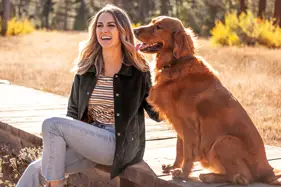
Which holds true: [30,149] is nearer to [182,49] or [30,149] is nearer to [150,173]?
[150,173]

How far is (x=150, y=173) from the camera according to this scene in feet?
12.3

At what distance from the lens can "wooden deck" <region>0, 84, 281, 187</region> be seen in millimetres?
4168

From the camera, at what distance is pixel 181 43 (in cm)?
353

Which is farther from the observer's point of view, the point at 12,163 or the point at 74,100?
the point at 12,163

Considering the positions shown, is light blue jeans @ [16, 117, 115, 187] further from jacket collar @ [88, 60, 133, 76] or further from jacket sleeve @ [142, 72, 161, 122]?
jacket collar @ [88, 60, 133, 76]

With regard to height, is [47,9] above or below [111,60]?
below

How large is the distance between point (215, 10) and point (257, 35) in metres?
24.1

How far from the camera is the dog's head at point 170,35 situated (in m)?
3.53

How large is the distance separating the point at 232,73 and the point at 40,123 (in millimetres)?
5680

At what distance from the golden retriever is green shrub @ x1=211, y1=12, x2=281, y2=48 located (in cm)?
1154

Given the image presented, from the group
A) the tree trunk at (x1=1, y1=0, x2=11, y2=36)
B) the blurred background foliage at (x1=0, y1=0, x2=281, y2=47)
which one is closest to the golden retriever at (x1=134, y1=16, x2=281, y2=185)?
the blurred background foliage at (x1=0, y1=0, x2=281, y2=47)

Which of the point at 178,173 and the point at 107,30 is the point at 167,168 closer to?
the point at 178,173

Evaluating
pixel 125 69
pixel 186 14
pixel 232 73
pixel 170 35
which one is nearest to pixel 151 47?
pixel 170 35

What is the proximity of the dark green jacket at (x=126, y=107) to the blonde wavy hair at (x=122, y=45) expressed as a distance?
2.1 inches
